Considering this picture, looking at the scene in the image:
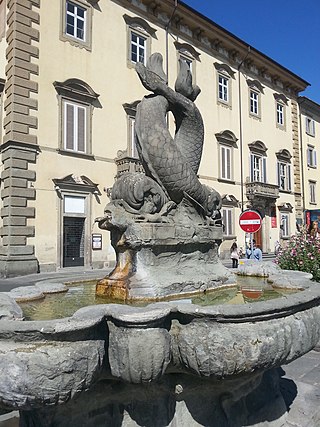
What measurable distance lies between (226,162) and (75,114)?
33.5 ft

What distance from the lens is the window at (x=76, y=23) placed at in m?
15.3

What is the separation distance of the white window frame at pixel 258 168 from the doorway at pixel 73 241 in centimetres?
1263

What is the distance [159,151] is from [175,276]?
51.7 inches

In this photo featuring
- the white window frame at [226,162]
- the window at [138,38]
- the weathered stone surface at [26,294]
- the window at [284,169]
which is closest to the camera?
the weathered stone surface at [26,294]

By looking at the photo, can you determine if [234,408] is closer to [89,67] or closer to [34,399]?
[34,399]

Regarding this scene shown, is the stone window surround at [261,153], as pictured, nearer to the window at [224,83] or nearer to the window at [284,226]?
the window at [284,226]

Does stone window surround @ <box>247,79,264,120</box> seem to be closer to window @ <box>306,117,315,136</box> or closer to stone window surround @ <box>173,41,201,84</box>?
stone window surround @ <box>173,41,201,84</box>

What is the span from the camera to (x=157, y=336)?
7.51 feet

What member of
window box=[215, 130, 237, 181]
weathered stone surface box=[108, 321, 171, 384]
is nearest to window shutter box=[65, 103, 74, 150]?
window box=[215, 130, 237, 181]

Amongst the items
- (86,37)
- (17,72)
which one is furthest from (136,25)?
(17,72)

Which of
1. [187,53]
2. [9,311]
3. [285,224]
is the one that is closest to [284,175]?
[285,224]

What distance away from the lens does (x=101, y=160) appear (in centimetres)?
1633

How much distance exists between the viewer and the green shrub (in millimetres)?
6477

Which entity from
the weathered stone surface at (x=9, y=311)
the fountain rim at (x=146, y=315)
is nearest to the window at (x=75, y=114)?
the weathered stone surface at (x=9, y=311)
